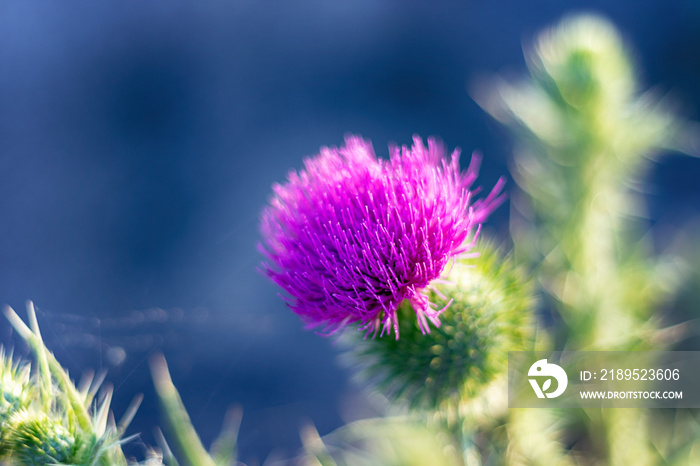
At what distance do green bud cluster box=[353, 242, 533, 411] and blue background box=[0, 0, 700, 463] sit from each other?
4.33 feet

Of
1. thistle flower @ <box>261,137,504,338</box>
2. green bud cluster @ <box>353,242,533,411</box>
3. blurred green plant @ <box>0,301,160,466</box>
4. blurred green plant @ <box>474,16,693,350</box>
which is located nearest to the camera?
blurred green plant @ <box>0,301,160,466</box>

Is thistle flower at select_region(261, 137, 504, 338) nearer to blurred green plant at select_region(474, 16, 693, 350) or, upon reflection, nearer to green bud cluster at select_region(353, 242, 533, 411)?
green bud cluster at select_region(353, 242, 533, 411)

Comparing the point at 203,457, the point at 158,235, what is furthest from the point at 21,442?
the point at 158,235

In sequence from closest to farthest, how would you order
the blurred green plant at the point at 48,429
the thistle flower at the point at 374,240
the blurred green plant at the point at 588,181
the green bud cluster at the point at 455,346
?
the blurred green plant at the point at 48,429 < the thistle flower at the point at 374,240 < the green bud cluster at the point at 455,346 < the blurred green plant at the point at 588,181

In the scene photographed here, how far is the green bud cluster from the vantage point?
131cm

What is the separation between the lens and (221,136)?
350 centimetres

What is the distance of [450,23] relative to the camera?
3.58 meters

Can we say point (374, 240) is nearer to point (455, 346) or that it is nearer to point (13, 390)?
point (455, 346)

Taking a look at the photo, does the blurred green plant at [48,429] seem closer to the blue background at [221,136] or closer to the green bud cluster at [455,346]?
the green bud cluster at [455,346]

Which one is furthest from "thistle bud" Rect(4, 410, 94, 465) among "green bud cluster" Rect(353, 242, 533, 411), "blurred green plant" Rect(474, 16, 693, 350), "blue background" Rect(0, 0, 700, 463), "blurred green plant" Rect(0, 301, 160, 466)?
"blue background" Rect(0, 0, 700, 463)

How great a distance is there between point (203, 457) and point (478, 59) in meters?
3.05

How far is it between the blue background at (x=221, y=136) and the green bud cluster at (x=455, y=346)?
132 cm

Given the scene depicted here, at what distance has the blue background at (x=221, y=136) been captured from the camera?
9.41ft

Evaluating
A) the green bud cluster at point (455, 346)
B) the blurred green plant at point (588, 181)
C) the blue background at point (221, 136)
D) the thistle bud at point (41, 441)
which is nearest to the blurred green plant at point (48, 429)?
the thistle bud at point (41, 441)
